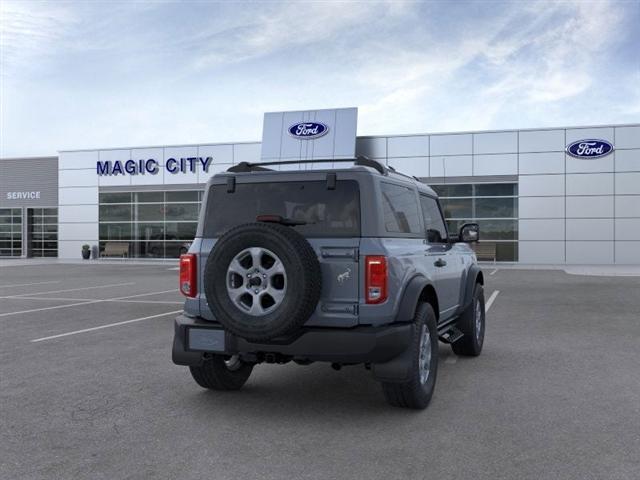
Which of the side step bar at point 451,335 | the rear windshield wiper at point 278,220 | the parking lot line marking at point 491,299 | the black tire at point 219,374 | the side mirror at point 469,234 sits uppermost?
the rear windshield wiper at point 278,220

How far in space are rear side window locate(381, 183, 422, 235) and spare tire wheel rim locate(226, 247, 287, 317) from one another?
38.0 inches

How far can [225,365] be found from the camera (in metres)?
5.67

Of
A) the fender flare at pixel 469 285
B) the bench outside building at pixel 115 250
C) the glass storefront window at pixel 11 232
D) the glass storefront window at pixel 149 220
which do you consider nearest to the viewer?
the fender flare at pixel 469 285

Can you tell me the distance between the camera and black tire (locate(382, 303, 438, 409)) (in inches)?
193

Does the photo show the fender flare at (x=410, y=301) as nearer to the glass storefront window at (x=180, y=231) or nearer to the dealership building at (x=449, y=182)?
the dealership building at (x=449, y=182)

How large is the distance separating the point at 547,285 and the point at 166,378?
45.9 ft

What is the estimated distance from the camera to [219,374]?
559 cm

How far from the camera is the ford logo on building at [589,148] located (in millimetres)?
29109

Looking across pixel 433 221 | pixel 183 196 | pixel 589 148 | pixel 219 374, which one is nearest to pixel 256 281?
pixel 219 374

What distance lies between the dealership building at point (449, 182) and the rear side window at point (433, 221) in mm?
18292

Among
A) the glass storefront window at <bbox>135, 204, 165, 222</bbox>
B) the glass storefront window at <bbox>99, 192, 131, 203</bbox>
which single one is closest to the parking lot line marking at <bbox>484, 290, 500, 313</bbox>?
the glass storefront window at <bbox>135, 204, 165, 222</bbox>

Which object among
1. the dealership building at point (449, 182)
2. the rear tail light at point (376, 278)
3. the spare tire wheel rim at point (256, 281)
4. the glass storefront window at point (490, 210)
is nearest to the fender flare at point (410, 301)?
the rear tail light at point (376, 278)

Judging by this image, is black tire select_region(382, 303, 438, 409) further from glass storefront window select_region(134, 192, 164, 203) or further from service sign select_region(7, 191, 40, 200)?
service sign select_region(7, 191, 40, 200)

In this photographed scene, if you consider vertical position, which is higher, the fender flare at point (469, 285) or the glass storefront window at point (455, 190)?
the glass storefront window at point (455, 190)
